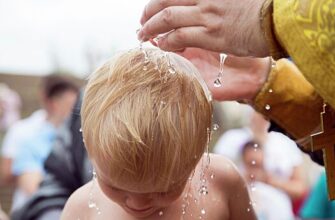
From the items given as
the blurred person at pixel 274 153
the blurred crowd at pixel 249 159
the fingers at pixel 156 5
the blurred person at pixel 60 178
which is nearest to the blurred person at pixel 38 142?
the blurred crowd at pixel 249 159

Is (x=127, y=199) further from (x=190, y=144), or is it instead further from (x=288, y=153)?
(x=288, y=153)

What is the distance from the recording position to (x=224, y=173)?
6.11ft

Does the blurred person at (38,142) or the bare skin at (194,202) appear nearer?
the bare skin at (194,202)

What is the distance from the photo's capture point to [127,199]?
1638 mm

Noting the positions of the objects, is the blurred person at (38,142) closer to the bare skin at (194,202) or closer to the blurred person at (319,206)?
the blurred person at (319,206)

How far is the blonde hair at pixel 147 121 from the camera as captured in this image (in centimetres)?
157

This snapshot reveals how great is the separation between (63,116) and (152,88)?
137 inches

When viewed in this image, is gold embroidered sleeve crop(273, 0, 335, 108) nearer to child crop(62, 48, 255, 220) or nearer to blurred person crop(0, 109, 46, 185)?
child crop(62, 48, 255, 220)

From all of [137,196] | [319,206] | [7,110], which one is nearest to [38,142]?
[319,206]

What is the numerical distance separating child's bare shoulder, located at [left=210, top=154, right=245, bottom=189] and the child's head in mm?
217

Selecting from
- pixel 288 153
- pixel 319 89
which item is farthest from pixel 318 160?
pixel 288 153

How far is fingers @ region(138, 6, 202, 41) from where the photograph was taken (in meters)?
1.43

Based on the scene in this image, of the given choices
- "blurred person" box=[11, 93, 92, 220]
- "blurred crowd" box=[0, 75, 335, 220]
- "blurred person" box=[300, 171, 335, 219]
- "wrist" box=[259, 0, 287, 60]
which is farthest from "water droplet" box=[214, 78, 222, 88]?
"blurred person" box=[300, 171, 335, 219]

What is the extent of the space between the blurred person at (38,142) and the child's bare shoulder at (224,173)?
8.57ft
